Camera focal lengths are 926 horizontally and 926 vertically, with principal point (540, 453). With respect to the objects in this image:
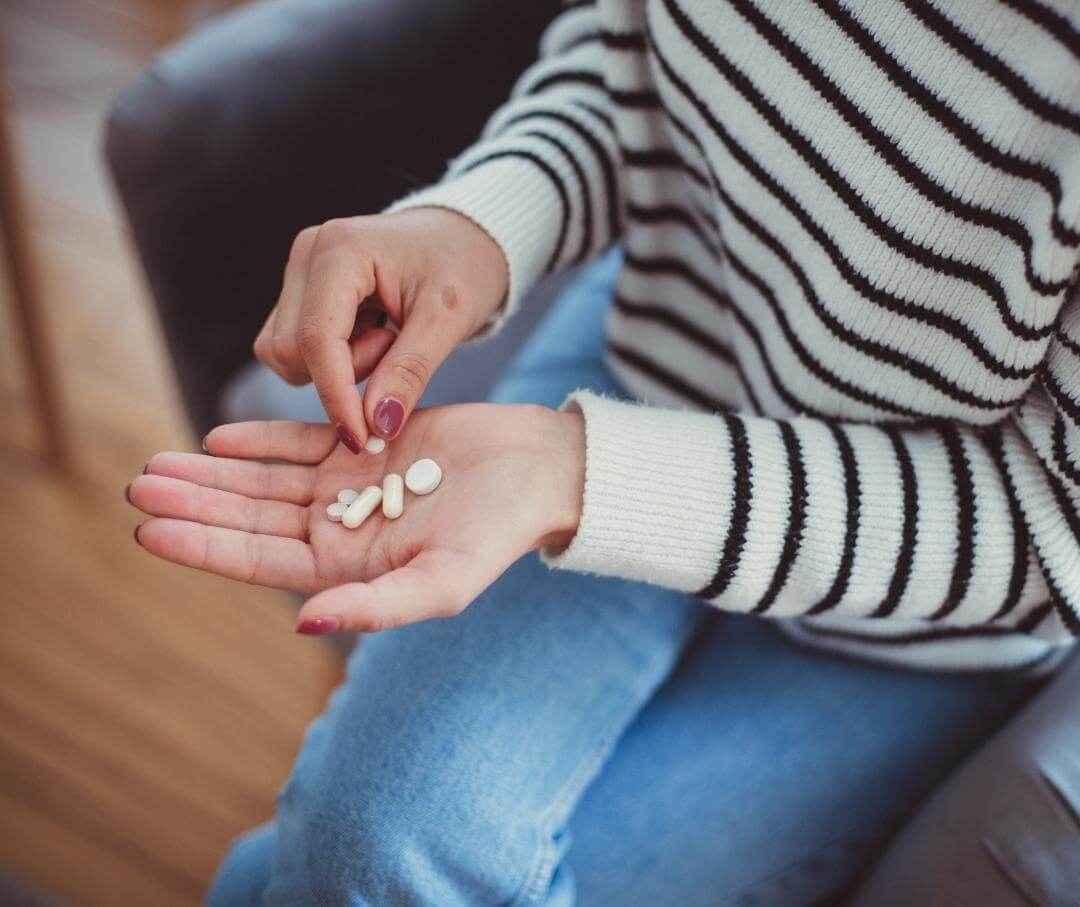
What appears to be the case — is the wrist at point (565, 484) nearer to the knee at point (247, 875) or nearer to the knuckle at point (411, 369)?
the knuckle at point (411, 369)

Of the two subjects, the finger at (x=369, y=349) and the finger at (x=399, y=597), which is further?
the finger at (x=369, y=349)

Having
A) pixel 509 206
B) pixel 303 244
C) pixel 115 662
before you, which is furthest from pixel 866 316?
pixel 115 662

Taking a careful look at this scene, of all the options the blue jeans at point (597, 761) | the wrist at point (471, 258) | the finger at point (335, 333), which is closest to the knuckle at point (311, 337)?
the finger at point (335, 333)

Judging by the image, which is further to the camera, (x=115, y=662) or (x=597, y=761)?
(x=115, y=662)

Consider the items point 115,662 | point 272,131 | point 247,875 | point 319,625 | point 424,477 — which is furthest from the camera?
point 115,662

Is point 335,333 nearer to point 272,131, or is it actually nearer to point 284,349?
point 284,349

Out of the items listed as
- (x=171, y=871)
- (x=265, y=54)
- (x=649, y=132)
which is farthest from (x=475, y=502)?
(x=171, y=871)

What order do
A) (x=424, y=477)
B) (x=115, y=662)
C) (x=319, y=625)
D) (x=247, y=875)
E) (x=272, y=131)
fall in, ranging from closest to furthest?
(x=319, y=625), (x=424, y=477), (x=247, y=875), (x=272, y=131), (x=115, y=662)

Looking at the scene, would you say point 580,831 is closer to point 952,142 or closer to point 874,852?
point 874,852
